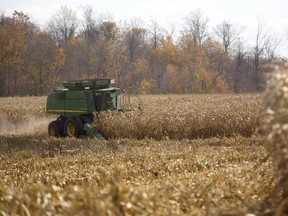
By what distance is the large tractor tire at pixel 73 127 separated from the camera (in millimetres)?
15938

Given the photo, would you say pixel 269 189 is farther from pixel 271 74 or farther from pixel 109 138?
pixel 109 138

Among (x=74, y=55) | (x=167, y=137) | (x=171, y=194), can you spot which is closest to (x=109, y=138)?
(x=167, y=137)

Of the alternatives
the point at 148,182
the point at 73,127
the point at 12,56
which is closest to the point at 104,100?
the point at 73,127

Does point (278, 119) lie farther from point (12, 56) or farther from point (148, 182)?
point (12, 56)

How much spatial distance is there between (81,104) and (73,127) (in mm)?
848

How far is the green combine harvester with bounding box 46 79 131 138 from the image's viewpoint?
634 inches

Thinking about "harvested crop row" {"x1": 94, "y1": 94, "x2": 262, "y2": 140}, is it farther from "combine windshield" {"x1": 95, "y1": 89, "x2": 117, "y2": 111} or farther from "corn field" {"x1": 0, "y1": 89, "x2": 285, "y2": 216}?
"combine windshield" {"x1": 95, "y1": 89, "x2": 117, "y2": 111}

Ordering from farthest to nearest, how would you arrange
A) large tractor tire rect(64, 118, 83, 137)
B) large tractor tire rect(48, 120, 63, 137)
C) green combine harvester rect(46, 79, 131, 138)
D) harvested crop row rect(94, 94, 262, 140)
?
large tractor tire rect(48, 120, 63, 137) → green combine harvester rect(46, 79, 131, 138) → large tractor tire rect(64, 118, 83, 137) → harvested crop row rect(94, 94, 262, 140)

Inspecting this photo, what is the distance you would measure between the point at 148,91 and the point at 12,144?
128 ft

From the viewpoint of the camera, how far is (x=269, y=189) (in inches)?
117

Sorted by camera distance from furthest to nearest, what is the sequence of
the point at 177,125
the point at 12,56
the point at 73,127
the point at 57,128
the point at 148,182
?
the point at 12,56 < the point at 57,128 < the point at 73,127 < the point at 177,125 < the point at 148,182

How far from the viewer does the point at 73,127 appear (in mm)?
16156

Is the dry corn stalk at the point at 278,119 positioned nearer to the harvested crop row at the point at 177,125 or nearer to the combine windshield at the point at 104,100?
the harvested crop row at the point at 177,125

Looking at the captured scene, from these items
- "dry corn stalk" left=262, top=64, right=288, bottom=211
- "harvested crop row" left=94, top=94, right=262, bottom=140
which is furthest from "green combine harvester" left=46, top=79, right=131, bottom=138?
"dry corn stalk" left=262, top=64, right=288, bottom=211
